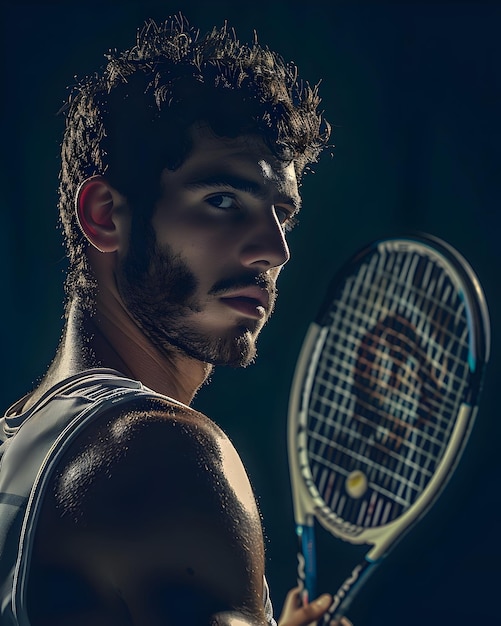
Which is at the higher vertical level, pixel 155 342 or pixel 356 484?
pixel 155 342

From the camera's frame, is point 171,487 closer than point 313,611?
Yes

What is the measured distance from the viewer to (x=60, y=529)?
37.0 inches

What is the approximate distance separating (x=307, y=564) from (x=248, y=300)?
1.02 m

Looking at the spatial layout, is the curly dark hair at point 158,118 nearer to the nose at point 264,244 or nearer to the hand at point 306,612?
the nose at point 264,244

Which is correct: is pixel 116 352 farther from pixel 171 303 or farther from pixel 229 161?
pixel 229 161

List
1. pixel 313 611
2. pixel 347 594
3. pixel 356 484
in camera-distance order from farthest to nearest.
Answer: pixel 356 484
pixel 347 594
pixel 313 611

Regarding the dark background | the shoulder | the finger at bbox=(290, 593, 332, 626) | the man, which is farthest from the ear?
the dark background

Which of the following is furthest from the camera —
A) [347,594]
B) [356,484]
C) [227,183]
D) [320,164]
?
[320,164]

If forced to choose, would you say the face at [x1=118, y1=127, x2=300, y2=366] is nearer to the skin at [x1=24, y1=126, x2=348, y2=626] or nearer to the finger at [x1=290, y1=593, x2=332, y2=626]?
the skin at [x1=24, y1=126, x2=348, y2=626]

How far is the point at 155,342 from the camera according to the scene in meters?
1.31

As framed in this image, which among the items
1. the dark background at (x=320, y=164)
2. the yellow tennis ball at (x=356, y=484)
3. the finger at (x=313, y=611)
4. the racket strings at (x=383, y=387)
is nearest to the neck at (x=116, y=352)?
the finger at (x=313, y=611)

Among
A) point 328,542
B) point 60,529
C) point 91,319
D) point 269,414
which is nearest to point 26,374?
point 269,414

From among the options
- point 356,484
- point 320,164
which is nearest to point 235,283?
point 356,484

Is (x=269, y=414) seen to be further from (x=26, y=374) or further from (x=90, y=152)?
(x=90, y=152)
